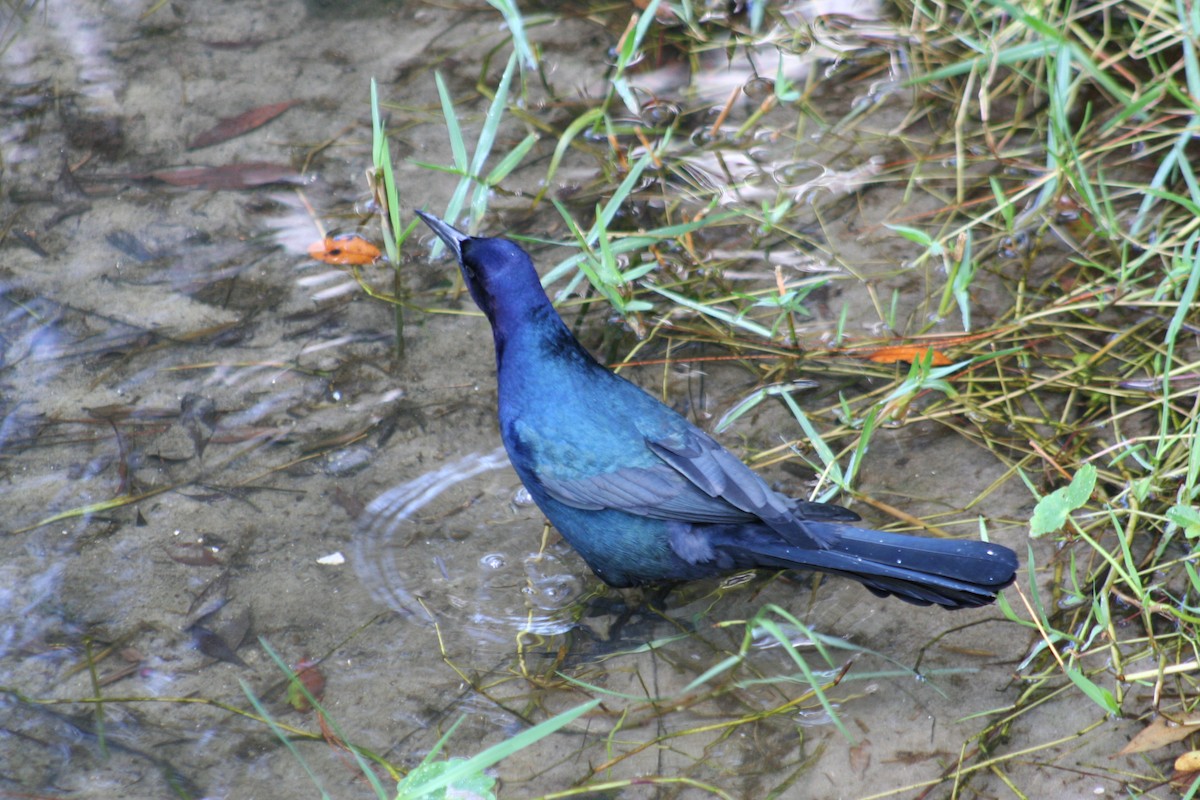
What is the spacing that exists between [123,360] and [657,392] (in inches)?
68.9

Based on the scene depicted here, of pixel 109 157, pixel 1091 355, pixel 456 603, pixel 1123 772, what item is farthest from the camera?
pixel 109 157

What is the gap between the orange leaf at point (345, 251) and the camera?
420 cm

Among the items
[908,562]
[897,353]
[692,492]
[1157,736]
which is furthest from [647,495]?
[1157,736]

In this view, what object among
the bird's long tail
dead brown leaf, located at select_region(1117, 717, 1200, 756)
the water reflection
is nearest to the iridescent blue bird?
the bird's long tail

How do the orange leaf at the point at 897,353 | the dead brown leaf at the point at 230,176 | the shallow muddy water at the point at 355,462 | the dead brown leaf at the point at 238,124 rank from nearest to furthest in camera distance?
the shallow muddy water at the point at 355,462 → the orange leaf at the point at 897,353 → the dead brown leaf at the point at 230,176 → the dead brown leaf at the point at 238,124

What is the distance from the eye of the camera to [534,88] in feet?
16.2

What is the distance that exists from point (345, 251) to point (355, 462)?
3.24 feet

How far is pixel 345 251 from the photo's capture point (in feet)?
13.8

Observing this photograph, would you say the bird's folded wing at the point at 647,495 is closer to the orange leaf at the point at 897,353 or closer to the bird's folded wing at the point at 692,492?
the bird's folded wing at the point at 692,492

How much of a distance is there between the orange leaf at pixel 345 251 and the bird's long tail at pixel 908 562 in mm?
1947

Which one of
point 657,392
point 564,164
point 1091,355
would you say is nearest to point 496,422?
point 657,392

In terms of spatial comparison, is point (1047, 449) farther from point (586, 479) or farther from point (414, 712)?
point (414, 712)

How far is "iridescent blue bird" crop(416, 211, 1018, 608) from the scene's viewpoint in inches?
112

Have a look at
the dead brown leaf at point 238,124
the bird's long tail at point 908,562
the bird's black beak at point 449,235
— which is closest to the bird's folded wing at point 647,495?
the bird's long tail at point 908,562
